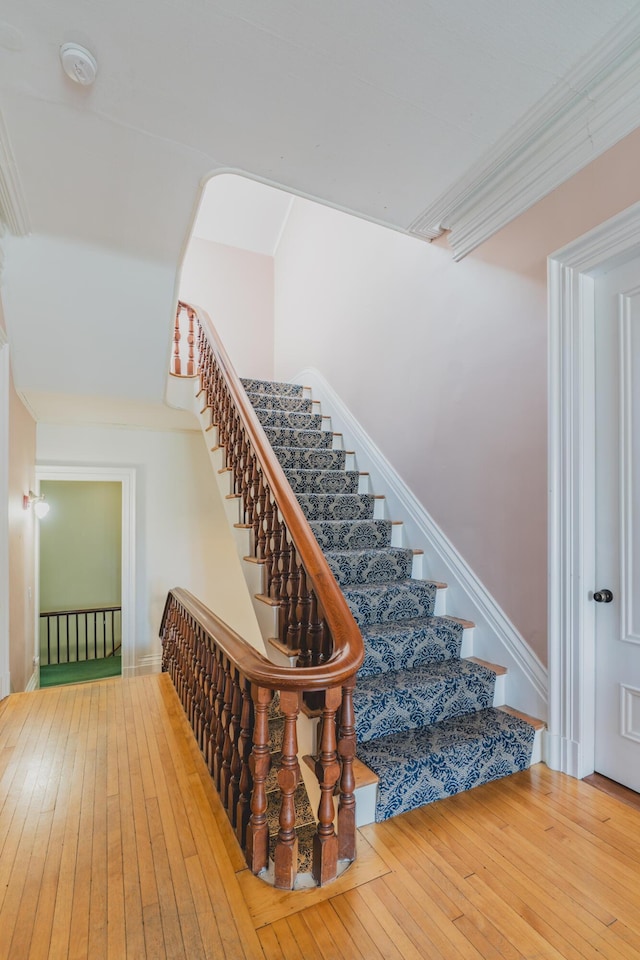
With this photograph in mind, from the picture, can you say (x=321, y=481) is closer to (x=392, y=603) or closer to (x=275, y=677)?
(x=392, y=603)

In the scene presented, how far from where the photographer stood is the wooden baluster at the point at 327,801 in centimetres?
148

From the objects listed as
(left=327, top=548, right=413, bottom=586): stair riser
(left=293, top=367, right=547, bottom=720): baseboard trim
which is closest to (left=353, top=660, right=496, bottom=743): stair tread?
(left=293, top=367, right=547, bottom=720): baseboard trim

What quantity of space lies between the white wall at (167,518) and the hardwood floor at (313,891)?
2783 millimetres

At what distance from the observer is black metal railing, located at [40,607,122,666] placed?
6.30 m

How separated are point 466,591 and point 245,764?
5.01 ft

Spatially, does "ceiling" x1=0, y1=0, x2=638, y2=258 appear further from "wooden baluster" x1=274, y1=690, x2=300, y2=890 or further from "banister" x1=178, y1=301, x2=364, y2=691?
"wooden baluster" x1=274, y1=690, x2=300, y2=890

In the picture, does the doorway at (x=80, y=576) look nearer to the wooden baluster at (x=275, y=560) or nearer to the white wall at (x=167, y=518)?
the white wall at (x=167, y=518)

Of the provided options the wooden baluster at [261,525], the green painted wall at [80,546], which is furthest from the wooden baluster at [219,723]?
the green painted wall at [80,546]

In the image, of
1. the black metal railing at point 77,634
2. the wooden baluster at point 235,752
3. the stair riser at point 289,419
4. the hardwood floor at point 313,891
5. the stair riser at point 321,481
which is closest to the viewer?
the hardwood floor at point 313,891

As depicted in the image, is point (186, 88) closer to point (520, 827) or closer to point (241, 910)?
point (241, 910)

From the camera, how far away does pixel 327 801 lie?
150 cm

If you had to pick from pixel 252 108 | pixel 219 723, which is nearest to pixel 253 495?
pixel 219 723

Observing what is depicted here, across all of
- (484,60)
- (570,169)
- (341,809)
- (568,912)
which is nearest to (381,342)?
(570,169)

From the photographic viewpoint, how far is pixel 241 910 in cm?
138
